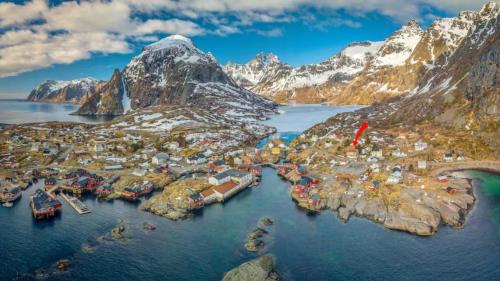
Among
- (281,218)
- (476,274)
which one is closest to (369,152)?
(281,218)

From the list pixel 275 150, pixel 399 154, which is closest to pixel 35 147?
pixel 275 150

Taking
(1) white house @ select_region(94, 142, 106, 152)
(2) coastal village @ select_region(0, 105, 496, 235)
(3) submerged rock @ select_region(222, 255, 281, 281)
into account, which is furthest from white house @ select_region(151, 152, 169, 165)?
(3) submerged rock @ select_region(222, 255, 281, 281)

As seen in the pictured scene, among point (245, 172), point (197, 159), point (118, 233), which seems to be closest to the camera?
point (118, 233)

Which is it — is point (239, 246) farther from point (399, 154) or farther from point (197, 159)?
point (399, 154)

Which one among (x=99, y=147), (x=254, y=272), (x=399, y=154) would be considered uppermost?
(x=399, y=154)

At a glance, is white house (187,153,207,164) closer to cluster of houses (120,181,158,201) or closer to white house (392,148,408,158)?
cluster of houses (120,181,158,201)

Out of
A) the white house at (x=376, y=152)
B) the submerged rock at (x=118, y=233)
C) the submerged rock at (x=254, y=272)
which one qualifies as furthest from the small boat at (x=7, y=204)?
the white house at (x=376, y=152)

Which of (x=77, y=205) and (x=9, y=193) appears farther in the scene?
(x=9, y=193)

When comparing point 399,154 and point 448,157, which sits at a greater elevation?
point 448,157
